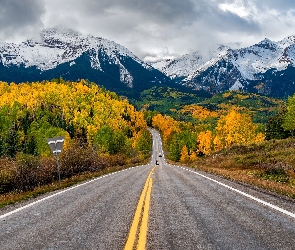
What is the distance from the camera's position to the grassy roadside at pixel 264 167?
17672 mm

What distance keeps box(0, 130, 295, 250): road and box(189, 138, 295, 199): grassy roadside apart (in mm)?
3791

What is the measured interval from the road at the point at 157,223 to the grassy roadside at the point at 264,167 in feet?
12.4

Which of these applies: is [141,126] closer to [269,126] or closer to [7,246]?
[269,126]

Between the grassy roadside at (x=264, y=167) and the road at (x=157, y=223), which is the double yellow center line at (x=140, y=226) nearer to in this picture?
the road at (x=157, y=223)

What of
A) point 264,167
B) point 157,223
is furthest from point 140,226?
point 264,167

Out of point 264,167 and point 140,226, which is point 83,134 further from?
point 140,226

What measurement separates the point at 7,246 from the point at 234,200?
304 inches

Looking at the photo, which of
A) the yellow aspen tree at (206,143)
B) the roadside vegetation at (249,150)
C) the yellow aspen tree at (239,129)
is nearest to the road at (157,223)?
the roadside vegetation at (249,150)

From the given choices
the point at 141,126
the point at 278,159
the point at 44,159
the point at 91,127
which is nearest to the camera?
the point at 44,159

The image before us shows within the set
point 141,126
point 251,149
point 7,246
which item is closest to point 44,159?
point 7,246

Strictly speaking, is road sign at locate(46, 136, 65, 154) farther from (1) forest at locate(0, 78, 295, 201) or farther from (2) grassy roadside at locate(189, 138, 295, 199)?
(2) grassy roadside at locate(189, 138, 295, 199)

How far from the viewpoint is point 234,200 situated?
11.6 meters

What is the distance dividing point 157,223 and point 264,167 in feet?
70.6

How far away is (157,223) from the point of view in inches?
322
